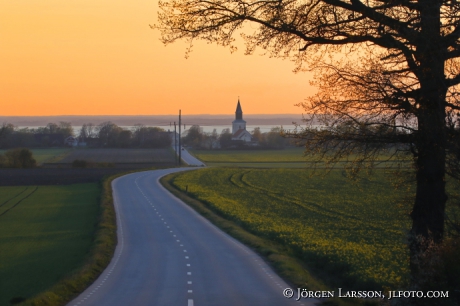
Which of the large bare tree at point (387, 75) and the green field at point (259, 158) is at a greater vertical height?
the large bare tree at point (387, 75)

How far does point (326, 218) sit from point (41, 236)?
13.9 m

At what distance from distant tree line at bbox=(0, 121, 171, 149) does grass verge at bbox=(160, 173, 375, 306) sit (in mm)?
95119

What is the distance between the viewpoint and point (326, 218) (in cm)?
2797

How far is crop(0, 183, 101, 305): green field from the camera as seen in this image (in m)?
15.9

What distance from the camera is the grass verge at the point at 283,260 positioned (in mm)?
12992

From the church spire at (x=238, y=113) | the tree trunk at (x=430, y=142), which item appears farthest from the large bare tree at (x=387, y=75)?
the church spire at (x=238, y=113)

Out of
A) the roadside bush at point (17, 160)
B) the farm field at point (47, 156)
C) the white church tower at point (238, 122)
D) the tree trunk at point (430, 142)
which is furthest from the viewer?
the white church tower at point (238, 122)

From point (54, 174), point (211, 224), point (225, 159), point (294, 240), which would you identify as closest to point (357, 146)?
point (294, 240)

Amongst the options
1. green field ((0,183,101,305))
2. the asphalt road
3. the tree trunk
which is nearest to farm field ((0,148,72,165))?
green field ((0,183,101,305))

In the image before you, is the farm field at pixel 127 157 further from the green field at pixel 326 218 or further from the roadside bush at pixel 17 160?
the green field at pixel 326 218

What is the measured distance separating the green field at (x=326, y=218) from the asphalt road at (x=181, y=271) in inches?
74.9

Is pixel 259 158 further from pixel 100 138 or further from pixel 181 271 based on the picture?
pixel 181 271

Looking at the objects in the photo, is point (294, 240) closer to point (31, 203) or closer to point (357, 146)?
point (357, 146)

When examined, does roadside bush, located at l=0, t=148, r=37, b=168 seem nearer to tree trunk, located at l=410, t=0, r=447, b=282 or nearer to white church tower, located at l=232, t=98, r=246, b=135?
tree trunk, located at l=410, t=0, r=447, b=282
